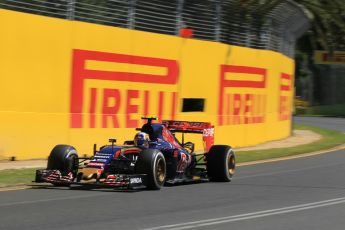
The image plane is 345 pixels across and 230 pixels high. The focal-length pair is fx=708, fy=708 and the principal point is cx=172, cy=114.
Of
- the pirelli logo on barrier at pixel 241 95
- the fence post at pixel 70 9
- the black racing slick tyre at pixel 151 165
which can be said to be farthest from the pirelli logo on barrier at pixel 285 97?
the black racing slick tyre at pixel 151 165

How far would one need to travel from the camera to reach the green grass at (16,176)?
1177cm

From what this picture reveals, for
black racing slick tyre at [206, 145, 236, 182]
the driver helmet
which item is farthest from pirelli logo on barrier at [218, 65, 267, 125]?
the driver helmet

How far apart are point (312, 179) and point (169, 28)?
6.95m

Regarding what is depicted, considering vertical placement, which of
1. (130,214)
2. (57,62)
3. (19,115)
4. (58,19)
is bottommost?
(130,214)

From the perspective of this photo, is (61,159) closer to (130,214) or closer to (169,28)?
(130,214)

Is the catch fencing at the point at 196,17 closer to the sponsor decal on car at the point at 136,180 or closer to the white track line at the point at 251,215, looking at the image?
the sponsor decal on car at the point at 136,180

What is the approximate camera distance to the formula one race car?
11086mm

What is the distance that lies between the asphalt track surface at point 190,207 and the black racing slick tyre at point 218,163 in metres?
0.23

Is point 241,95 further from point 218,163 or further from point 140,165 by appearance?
point 140,165

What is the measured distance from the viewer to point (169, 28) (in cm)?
1906

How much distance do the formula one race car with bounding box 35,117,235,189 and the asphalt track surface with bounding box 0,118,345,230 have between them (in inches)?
7.6

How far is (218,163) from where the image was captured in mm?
12891

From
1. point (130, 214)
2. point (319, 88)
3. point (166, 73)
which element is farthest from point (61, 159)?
point (319, 88)

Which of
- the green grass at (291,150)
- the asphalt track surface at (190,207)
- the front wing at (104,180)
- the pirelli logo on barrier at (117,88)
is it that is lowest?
the asphalt track surface at (190,207)
